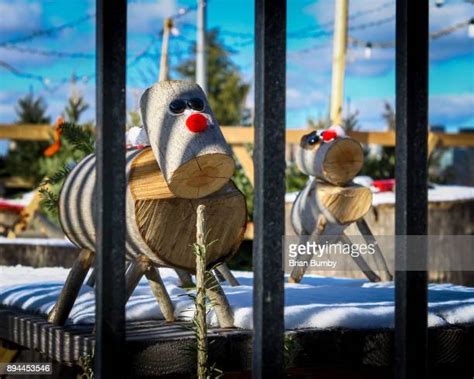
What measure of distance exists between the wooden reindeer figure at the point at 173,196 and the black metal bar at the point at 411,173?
564 mm

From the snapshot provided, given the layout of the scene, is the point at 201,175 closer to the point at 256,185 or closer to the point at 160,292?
the point at 160,292

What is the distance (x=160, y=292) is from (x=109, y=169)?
33.7 inches

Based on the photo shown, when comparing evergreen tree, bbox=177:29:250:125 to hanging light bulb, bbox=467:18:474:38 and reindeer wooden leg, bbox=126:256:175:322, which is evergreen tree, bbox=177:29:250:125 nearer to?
hanging light bulb, bbox=467:18:474:38

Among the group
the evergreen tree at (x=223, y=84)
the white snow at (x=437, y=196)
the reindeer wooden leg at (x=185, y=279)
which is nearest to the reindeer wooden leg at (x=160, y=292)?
the reindeer wooden leg at (x=185, y=279)

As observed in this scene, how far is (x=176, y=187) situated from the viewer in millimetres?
2578

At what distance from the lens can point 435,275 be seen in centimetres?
710

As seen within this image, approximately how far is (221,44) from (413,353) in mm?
14907

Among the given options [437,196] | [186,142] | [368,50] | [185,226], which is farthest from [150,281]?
[368,50]

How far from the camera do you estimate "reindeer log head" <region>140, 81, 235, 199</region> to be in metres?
2.56

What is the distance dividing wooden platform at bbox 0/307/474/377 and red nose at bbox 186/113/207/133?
549 millimetres

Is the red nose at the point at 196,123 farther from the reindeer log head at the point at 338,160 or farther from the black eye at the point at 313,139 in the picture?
the black eye at the point at 313,139

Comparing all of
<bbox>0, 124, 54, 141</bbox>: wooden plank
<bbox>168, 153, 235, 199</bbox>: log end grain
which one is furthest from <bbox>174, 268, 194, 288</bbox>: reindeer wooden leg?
<bbox>0, 124, 54, 141</bbox>: wooden plank

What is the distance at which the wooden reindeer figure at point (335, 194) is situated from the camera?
4.30 m

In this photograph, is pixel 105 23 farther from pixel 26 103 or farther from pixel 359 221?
pixel 26 103
